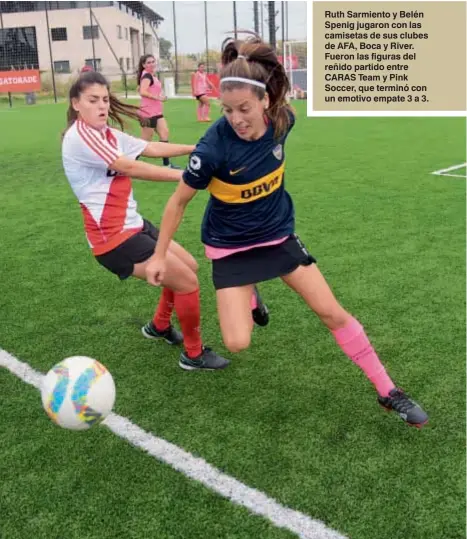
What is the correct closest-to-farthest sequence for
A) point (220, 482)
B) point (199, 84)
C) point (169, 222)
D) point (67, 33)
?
1. point (220, 482)
2. point (169, 222)
3. point (199, 84)
4. point (67, 33)

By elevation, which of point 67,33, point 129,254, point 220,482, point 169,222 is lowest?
point 220,482

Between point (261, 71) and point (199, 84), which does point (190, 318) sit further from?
point (199, 84)

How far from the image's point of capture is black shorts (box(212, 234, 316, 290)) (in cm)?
339

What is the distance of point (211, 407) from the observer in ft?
11.9

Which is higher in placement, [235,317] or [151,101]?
[151,101]

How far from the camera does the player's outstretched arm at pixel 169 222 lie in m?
3.14

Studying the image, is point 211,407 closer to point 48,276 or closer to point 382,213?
point 48,276

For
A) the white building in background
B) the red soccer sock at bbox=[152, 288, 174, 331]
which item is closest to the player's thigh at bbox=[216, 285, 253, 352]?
the red soccer sock at bbox=[152, 288, 174, 331]

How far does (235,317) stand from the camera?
3387mm

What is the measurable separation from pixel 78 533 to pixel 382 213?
614 cm

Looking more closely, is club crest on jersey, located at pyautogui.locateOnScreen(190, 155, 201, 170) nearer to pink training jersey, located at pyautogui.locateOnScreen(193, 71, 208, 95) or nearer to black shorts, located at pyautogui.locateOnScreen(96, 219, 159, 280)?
black shorts, located at pyautogui.locateOnScreen(96, 219, 159, 280)

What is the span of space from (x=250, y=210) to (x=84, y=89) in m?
1.22

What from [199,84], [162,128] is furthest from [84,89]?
[199,84]

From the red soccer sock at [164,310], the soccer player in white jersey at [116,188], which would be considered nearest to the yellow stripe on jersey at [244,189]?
the soccer player in white jersey at [116,188]
